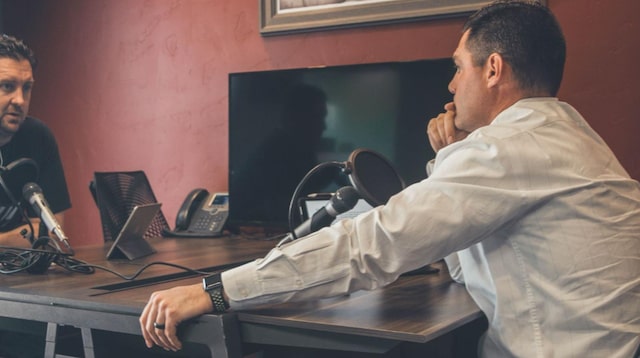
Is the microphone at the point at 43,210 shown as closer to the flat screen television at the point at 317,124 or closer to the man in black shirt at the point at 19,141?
the man in black shirt at the point at 19,141

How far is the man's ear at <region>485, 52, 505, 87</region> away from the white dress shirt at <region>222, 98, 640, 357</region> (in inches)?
5.8

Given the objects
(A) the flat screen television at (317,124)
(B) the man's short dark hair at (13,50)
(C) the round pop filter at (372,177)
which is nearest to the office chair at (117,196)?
(A) the flat screen television at (317,124)

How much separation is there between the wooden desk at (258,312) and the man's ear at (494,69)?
0.44 metres

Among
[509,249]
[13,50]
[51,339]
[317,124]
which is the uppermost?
[13,50]

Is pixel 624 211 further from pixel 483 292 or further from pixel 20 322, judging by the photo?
pixel 20 322

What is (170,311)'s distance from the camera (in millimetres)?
1294

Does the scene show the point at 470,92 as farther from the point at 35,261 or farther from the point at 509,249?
the point at 35,261

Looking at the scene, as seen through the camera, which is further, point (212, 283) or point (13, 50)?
point (13, 50)

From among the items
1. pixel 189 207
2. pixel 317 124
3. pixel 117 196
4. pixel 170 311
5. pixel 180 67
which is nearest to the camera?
pixel 170 311

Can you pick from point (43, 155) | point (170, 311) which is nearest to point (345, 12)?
point (43, 155)

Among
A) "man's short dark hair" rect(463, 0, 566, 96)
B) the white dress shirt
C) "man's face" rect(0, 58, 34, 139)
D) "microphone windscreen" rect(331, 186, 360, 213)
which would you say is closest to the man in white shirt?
the white dress shirt

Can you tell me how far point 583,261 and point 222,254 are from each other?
1132 millimetres

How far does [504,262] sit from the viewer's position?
1.36 m

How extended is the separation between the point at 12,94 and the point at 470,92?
177 centimetres
